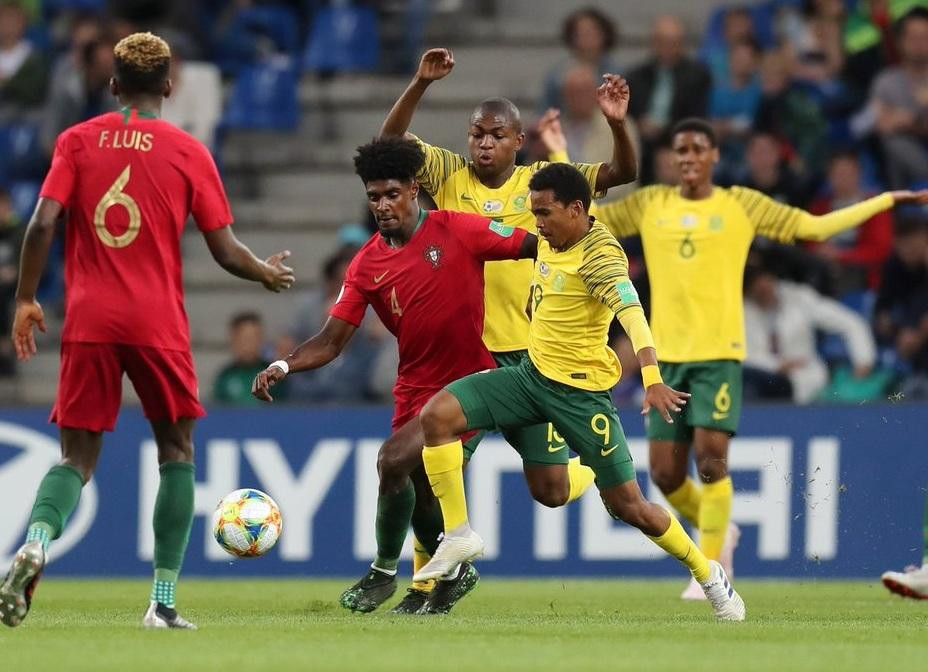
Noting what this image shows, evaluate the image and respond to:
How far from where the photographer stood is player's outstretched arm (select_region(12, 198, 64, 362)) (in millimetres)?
8109

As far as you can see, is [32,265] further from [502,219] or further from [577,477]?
[577,477]

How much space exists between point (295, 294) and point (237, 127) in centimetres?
209

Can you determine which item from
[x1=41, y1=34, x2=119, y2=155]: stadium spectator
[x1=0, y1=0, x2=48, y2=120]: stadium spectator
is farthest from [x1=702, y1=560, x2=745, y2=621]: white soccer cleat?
[x1=0, y1=0, x2=48, y2=120]: stadium spectator

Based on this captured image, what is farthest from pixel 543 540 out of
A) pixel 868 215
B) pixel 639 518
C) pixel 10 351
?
pixel 10 351

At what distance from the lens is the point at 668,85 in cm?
1588

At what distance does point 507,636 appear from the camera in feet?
27.4

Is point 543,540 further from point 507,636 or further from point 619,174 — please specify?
point 507,636

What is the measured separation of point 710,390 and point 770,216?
1058 mm

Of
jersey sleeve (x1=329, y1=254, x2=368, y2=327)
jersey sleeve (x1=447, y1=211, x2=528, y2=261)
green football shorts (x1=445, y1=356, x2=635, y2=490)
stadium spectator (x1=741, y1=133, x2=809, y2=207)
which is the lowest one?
green football shorts (x1=445, y1=356, x2=635, y2=490)

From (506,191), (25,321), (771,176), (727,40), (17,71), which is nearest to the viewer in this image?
(25,321)

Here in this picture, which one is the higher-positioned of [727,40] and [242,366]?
[727,40]

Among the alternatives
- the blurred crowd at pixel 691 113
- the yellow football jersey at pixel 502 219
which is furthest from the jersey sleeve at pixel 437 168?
the blurred crowd at pixel 691 113

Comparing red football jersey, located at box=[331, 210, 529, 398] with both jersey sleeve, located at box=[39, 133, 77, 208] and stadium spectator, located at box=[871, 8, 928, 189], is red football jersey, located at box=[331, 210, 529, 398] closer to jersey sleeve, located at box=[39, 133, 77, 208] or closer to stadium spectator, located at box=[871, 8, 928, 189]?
jersey sleeve, located at box=[39, 133, 77, 208]

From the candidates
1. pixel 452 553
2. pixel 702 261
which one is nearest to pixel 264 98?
pixel 702 261
